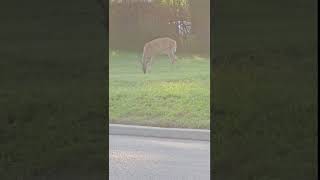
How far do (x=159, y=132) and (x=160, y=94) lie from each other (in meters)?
0.54

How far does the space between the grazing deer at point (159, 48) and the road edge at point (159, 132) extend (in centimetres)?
61

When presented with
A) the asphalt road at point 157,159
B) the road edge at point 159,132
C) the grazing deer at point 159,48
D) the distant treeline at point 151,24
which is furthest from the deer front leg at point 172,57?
the asphalt road at point 157,159

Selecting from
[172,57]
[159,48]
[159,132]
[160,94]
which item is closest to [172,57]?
[172,57]

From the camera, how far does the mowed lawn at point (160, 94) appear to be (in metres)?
5.38

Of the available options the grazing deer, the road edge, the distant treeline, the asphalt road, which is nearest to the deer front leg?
the grazing deer

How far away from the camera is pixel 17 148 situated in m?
1.47

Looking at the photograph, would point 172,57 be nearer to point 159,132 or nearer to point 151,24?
point 151,24

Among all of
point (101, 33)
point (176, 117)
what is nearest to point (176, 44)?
point (176, 117)

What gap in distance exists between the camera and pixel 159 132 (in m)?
5.29

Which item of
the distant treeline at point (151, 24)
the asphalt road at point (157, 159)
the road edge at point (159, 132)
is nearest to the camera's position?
the asphalt road at point (157, 159)

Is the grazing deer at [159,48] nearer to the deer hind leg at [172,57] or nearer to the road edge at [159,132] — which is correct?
the deer hind leg at [172,57]

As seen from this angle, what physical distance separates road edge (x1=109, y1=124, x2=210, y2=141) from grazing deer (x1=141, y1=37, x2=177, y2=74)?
61cm

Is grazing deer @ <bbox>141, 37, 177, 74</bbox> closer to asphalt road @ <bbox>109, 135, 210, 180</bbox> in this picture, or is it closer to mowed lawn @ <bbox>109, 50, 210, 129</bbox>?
mowed lawn @ <bbox>109, 50, 210, 129</bbox>

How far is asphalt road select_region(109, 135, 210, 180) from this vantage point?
11.7 ft
